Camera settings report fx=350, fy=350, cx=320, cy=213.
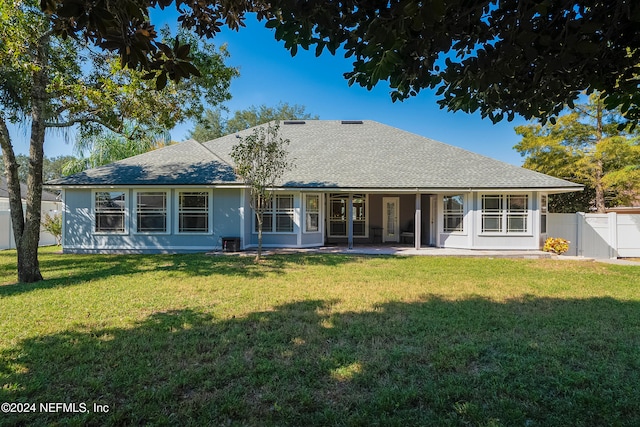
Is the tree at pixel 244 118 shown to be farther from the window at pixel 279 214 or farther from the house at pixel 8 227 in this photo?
the window at pixel 279 214

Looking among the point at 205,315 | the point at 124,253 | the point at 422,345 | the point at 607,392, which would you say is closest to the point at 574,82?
the point at 607,392

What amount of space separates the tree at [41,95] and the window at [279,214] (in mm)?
5445

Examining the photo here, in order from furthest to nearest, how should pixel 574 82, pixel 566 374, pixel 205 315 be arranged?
pixel 205 315 < pixel 566 374 < pixel 574 82

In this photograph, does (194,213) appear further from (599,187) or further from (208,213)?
(599,187)

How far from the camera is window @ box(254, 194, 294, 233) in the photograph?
14406 millimetres

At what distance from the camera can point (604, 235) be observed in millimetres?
12812

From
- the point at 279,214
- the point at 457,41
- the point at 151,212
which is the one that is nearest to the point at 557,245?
the point at 279,214

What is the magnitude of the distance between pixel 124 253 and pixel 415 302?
11.8m

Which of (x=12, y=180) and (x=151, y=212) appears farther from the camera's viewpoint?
(x=151, y=212)

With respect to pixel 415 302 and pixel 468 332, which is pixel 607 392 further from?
pixel 415 302

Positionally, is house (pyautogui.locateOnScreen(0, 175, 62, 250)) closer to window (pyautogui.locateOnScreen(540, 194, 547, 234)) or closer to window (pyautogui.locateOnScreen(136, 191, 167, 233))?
window (pyautogui.locateOnScreen(136, 191, 167, 233))

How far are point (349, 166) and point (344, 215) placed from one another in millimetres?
2370

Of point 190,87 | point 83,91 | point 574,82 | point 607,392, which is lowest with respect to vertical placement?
point 607,392

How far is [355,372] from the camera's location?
3598 millimetres
